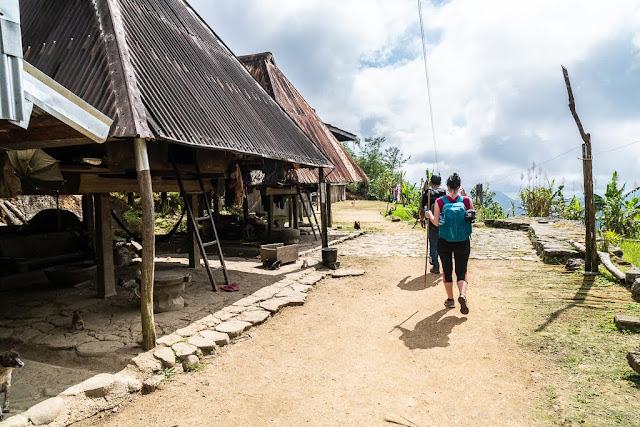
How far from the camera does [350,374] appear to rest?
4223mm

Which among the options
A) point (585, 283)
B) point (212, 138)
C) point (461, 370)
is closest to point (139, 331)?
point (212, 138)

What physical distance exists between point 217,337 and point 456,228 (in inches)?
137

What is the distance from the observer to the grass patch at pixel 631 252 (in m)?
8.24

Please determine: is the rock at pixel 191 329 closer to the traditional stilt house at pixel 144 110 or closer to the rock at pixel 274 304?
the traditional stilt house at pixel 144 110

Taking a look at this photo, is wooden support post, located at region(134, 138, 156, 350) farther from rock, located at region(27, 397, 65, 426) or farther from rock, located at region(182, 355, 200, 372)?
rock, located at region(27, 397, 65, 426)

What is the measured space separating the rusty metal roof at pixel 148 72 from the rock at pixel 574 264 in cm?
582

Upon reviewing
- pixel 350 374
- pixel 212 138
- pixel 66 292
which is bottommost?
pixel 350 374

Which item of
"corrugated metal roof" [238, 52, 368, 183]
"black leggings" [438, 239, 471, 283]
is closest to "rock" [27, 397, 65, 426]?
"black leggings" [438, 239, 471, 283]

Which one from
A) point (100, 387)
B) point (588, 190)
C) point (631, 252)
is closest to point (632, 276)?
point (588, 190)

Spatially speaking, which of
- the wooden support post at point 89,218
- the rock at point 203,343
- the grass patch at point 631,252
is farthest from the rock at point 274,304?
the grass patch at point 631,252

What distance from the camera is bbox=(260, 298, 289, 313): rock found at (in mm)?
6324

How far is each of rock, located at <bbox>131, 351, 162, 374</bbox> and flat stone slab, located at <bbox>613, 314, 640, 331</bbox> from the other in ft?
17.6

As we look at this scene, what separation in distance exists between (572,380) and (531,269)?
526 cm

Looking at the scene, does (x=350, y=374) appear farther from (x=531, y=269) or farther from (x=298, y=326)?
(x=531, y=269)
